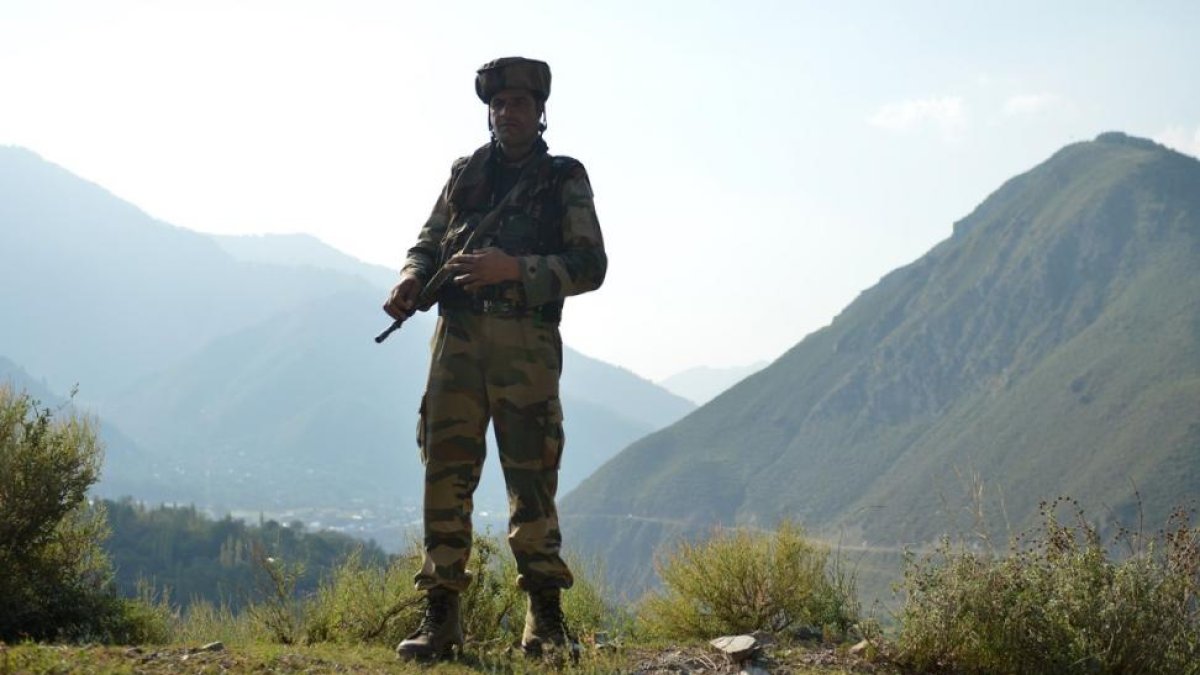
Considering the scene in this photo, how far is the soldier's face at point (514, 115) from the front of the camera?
541 centimetres

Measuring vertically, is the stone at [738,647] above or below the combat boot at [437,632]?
below

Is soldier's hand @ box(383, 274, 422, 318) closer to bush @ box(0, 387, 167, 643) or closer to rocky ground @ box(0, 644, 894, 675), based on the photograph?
rocky ground @ box(0, 644, 894, 675)

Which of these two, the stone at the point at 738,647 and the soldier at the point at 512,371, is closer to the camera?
the soldier at the point at 512,371

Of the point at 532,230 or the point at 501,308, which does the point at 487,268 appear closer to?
the point at 501,308

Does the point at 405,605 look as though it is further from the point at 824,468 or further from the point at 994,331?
the point at 994,331

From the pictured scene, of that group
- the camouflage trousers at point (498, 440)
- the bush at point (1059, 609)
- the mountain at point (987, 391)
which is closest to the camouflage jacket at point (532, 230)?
the camouflage trousers at point (498, 440)

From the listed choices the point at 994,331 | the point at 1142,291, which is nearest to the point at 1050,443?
the point at 1142,291

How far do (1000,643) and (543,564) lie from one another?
7.23 feet

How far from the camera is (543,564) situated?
16.8ft

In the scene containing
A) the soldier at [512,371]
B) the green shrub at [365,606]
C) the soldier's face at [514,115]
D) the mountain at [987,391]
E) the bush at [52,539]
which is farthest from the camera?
the mountain at [987,391]

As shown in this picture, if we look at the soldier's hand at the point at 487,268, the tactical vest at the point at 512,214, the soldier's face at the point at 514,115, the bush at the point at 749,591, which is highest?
the soldier's face at the point at 514,115

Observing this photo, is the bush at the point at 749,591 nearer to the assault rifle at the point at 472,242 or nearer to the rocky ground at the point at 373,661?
the rocky ground at the point at 373,661

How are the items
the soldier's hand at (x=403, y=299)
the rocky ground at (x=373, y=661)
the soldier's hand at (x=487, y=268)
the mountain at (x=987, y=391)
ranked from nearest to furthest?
the rocky ground at (x=373, y=661) → the soldier's hand at (x=487, y=268) → the soldier's hand at (x=403, y=299) → the mountain at (x=987, y=391)

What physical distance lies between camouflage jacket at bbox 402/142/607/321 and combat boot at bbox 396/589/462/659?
1.45 m
